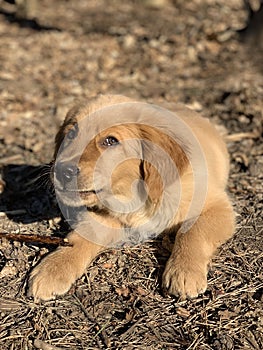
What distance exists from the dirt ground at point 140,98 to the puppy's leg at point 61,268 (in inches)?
2.4

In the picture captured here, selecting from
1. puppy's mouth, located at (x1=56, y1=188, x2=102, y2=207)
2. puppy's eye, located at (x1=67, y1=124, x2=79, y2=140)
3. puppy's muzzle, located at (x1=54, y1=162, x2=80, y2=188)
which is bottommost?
puppy's mouth, located at (x1=56, y1=188, x2=102, y2=207)

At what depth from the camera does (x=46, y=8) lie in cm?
1116

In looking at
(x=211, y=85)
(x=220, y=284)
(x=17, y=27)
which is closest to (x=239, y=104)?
(x=211, y=85)

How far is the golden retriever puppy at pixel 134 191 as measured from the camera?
11.5 ft

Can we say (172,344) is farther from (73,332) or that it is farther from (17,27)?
(17,27)

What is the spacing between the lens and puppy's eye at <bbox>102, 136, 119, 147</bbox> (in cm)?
359

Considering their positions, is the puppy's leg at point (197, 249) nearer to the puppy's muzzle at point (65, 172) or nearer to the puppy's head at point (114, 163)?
the puppy's head at point (114, 163)

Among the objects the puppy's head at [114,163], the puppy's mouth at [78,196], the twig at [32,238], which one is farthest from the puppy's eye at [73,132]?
the twig at [32,238]

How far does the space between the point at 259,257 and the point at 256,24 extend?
619 cm

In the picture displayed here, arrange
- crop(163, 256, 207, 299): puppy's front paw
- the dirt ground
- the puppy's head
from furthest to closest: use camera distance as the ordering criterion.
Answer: the puppy's head → crop(163, 256, 207, 299): puppy's front paw → the dirt ground

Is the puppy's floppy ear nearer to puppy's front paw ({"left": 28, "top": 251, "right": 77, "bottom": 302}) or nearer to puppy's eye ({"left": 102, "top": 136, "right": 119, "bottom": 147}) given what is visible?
puppy's eye ({"left": 102, "top": 136, "right": 119, "bottom": 147})

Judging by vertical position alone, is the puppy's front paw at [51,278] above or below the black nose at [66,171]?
below

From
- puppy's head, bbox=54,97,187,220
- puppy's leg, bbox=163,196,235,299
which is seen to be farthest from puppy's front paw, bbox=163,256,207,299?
puppy's head, bbox=54,97,187,220

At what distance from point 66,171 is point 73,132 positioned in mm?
377
